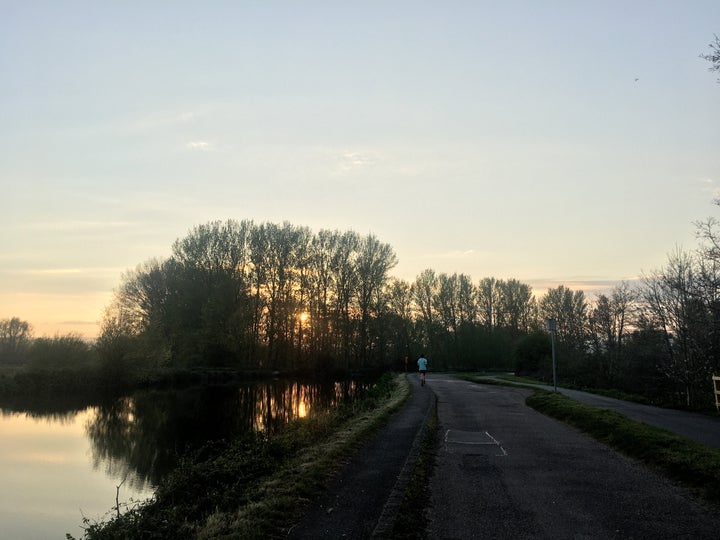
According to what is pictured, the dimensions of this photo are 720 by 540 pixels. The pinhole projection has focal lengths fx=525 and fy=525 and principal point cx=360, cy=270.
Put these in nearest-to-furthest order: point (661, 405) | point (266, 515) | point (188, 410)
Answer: point (266, 515), point (661, 405), point (188, 410)

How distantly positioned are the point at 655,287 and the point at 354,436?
23.3 m

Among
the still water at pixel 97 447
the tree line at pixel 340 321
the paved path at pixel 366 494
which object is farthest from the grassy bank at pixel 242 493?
the tree line at pixel 340 321

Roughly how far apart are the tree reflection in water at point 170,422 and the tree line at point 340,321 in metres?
9.66

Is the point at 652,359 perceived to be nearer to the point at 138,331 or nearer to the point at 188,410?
the point at 188,410

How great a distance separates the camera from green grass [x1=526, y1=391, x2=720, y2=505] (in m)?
8.12

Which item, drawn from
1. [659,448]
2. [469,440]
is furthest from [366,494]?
[659,448]

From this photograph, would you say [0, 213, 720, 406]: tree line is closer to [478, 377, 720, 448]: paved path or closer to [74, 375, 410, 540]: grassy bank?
[478, 377, 720, 448]: paved path

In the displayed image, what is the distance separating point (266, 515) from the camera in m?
6.88

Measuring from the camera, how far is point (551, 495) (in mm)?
7660

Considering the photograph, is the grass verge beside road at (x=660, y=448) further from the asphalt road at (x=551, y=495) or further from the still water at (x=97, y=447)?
the still water at (x=97, y=447)

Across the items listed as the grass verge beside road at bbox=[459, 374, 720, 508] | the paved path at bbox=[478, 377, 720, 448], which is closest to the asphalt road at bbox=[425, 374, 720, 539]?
the grass verge beside road at bbox=[459, 374, 720, 508]

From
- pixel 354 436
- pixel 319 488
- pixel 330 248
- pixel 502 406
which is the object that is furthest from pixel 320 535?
pixel 330 248

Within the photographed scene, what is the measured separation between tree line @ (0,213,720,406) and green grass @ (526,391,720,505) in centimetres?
1141

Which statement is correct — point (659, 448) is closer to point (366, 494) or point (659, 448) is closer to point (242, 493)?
Result: point (366, 494)
